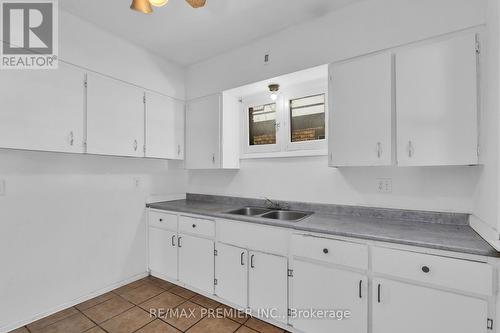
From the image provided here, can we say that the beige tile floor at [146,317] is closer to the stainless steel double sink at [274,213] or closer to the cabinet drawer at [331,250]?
the cabinet drawer at [331,250]

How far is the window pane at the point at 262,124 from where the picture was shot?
107 inches

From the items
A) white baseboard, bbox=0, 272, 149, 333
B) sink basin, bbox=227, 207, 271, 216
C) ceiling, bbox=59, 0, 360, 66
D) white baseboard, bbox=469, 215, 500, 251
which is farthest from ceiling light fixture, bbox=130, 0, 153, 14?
white baseboard, bbox=0, 272, 149, 333

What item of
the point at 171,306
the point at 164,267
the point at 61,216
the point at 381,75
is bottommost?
the point at 171,306

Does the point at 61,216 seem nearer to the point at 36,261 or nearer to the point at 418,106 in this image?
the point at 36,261

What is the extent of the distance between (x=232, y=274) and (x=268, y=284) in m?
0.36

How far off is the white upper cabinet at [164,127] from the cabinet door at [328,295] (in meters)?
1.95

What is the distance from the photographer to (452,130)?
59.6 inches

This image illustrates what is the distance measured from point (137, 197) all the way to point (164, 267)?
2.84 feet

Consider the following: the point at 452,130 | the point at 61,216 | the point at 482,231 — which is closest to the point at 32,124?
the point at 61,216

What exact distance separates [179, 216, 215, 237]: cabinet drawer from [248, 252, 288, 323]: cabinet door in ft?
1.62

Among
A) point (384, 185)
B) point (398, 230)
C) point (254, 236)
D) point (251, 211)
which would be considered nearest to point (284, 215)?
point (251, 211)

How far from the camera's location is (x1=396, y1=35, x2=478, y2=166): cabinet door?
58.1 inches

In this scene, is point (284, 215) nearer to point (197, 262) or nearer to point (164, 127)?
point (197, 262)

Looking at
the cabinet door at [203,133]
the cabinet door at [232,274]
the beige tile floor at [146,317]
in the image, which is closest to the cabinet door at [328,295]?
the beige tile floor at [146,317]
